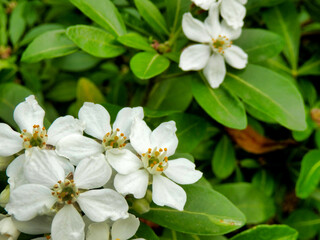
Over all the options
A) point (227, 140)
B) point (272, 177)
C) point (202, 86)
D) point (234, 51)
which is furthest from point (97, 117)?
point (272, 177)

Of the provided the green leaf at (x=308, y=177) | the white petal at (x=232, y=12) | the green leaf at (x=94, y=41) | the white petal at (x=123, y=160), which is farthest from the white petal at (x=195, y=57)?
the green leaf at (x=308, y=177)

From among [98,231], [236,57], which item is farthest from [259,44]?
[98,231]

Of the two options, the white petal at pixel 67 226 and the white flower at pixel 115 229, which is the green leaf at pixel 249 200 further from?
the white petal at pixel 67 226

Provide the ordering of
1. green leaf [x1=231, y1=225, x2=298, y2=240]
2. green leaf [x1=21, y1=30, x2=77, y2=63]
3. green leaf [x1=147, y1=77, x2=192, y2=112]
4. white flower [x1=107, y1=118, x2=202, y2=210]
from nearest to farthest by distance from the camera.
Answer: white flower [x1=107, y1=118, x2=202, y2=210] → green leaf [x1=231, y1=225, x2=298, y2=240] → green leaf [x1=21, y1=30, x2=77, y2=63] → green leaf [x1=147, y1=77, x2=192, y2=112]

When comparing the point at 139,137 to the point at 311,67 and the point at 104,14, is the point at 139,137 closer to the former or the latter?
the point at 104,14

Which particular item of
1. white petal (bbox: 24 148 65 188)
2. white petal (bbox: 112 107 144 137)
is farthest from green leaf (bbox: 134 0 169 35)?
white petal (bbox: 24 148 65 188)

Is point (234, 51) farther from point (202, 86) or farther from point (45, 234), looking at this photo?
point (45, 234)

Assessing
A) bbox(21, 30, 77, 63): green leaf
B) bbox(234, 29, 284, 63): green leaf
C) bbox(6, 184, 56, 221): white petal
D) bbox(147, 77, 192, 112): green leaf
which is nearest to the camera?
bbox(6, 184, 56, 221): white petal

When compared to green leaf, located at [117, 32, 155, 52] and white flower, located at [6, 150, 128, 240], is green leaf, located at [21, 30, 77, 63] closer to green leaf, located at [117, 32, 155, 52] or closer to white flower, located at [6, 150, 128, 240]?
green leaf, located at [117, 32, 155, 52]
